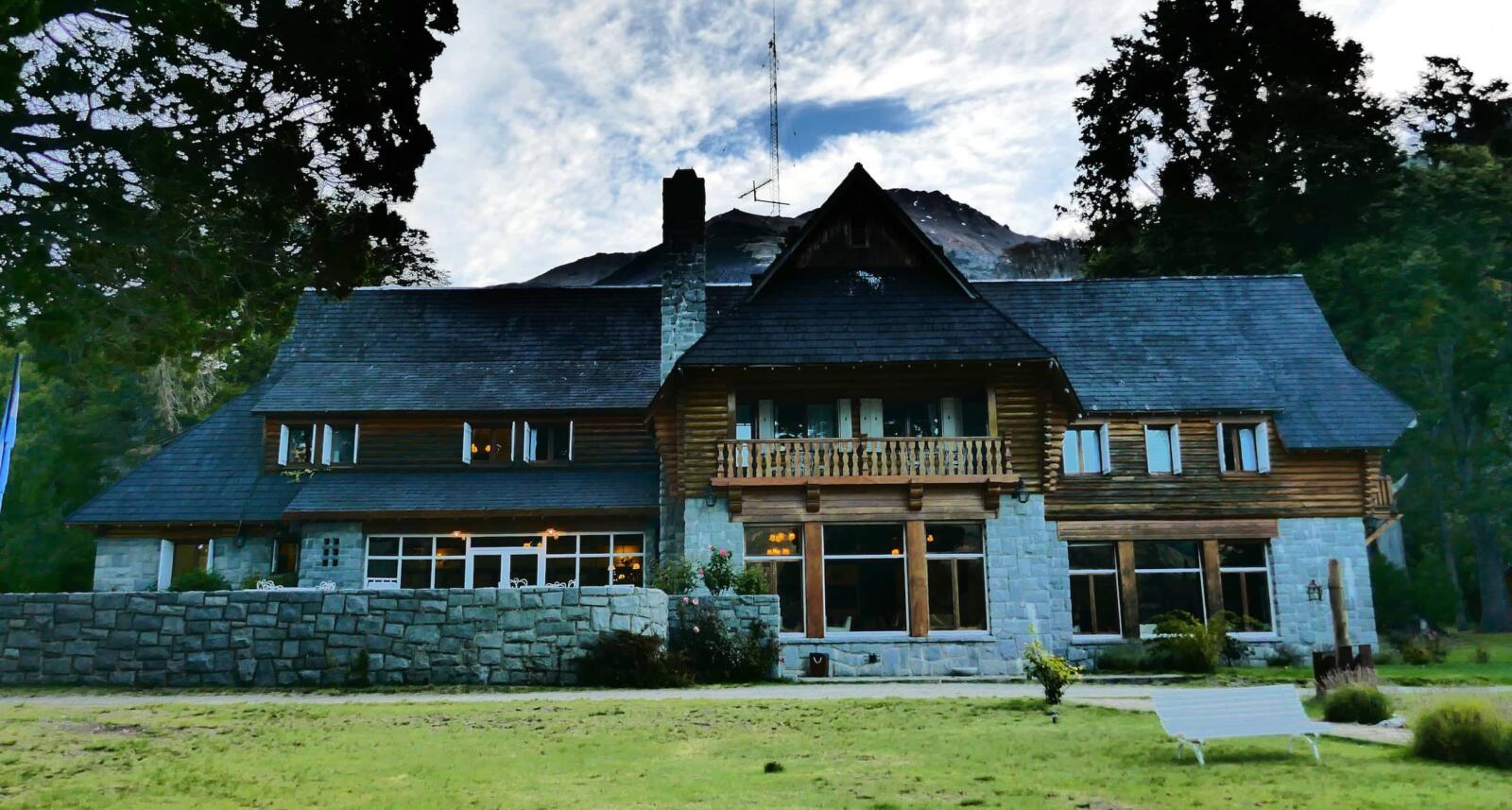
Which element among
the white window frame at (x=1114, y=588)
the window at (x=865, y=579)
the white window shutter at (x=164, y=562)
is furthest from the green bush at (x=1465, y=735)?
the white window shutter at (x=164, y=562)

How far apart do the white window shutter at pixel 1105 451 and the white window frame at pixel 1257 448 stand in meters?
2.49

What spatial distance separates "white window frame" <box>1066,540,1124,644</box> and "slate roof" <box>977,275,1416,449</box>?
297 centimetres

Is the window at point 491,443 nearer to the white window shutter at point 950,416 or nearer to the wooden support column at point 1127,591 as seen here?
the white window shutter at point 950,416

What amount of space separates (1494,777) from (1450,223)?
32.3 metres

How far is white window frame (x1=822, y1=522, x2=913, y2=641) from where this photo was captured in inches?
941

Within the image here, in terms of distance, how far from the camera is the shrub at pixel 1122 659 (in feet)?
79.1

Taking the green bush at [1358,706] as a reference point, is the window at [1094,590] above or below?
above

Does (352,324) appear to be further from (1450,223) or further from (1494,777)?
(1450,223)

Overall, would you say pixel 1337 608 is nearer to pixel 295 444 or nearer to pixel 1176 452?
pixel 1176 452

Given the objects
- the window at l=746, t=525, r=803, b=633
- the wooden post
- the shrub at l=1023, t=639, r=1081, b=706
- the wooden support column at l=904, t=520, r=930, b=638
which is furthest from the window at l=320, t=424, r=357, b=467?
the wooden post

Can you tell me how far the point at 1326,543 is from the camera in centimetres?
2658

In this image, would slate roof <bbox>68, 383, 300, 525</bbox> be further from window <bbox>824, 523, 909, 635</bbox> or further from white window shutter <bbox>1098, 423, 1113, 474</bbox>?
white window shutter <bbox>1098, 423, 1113, 474</bbox>

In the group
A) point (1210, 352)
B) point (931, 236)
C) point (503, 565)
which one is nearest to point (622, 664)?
point (503, 565)

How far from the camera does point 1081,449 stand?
88.4 feet
